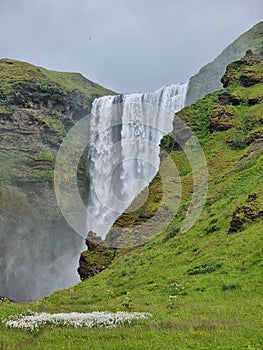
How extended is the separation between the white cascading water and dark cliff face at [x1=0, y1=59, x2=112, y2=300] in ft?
21.2

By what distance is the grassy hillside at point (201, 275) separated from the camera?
884cm

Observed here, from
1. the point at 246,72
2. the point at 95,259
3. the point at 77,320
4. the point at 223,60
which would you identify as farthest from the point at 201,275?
the point at 223,60

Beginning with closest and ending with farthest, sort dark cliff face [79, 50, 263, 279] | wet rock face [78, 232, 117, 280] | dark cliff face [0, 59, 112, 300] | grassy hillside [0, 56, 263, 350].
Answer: grassy hillside [0, 56, 263, 350], dark cliff face [79, 50, 263, 279], wet rock face [78, 232, 117, 280], dark cliff face [0, 59, 112, 300]

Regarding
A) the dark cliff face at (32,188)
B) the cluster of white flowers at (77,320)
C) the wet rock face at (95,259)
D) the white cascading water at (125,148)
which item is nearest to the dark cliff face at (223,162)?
the wet rock face at (95,259)

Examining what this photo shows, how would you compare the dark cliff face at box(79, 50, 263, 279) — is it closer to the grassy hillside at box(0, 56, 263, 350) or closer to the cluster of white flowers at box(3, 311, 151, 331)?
the grassy hillside at box(0, 56, 263, 350)

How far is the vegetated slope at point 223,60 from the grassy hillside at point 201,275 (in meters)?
51.6

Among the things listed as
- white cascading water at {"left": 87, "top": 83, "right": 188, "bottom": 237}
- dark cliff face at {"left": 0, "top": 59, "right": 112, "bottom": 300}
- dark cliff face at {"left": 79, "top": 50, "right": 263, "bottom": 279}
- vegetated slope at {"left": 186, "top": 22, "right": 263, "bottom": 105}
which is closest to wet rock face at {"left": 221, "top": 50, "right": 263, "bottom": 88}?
dark cliff face at {"left": 79, "top": 50, "right": 263, "bottom": 279}

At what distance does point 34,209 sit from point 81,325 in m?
65.2

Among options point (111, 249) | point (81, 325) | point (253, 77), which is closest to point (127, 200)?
point (253, 77)

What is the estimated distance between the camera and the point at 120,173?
67.2 meters

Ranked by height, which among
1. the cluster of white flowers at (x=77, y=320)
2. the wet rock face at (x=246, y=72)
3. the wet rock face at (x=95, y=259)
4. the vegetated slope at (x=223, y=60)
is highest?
the vegetated slope at (x=223, y=60)

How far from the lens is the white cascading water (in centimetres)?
6444

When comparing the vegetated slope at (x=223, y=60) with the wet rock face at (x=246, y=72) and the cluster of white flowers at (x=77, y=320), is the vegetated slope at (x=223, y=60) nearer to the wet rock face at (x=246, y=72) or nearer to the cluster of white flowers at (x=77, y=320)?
the wet rock face at (x=246, y=72)

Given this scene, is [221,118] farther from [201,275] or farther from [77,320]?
[77,320]
